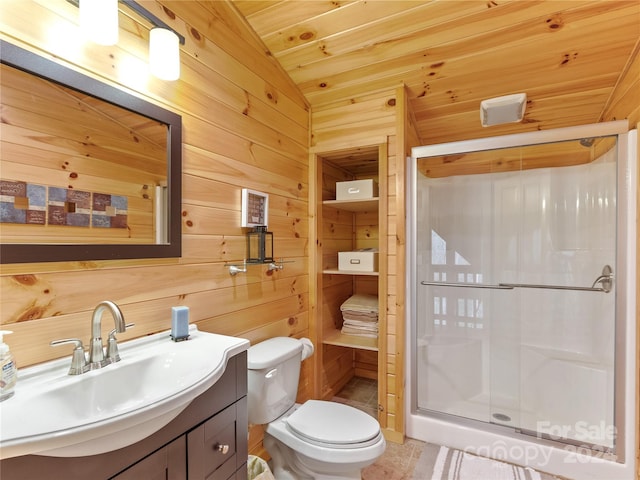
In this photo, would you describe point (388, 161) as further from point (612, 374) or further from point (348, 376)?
point (348, 376)

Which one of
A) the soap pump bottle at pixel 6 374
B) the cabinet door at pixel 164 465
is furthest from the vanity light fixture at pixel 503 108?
the soap pump bottle at pixel 6 374

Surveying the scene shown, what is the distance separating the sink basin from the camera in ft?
2.05

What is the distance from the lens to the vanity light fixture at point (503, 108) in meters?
1.73

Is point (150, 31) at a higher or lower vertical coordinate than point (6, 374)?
higher

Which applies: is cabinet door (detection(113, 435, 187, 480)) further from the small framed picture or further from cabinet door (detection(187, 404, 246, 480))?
the small framed picture

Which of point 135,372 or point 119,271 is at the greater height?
point 119,271

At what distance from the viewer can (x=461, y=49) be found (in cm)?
173

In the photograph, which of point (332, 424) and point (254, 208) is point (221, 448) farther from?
point (254, 208)

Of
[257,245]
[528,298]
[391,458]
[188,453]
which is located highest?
[257,245]

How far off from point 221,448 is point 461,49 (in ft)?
7.03

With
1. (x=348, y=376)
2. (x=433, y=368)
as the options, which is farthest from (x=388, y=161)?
(x=348, y=376)

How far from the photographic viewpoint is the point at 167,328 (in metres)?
1.27

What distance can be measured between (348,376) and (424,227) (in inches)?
60.2

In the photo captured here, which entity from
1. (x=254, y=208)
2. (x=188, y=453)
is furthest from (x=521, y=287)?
(x=188, y=453)
